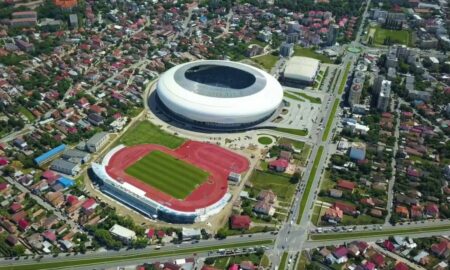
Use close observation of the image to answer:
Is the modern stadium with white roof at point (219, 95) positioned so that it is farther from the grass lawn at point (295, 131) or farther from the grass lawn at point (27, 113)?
the grass lawn at point (27, 113)

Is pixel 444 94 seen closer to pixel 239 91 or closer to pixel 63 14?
pixel 239 91

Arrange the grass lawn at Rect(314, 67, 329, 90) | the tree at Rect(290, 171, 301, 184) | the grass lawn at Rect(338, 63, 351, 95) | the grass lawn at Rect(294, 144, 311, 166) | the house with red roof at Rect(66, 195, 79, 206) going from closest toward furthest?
the house with red roof at Rect(66, 195, 79, 206) < the tree at Rect(290, 171, 301, 184) < the grass lawn at Rect(294, 144, 311, 166) < the grass lawn at Rect(338, 63, 351, 95) < the grass lawn at Rect(314, 67, 329, 90)

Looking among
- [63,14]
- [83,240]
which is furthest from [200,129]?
[63,14]

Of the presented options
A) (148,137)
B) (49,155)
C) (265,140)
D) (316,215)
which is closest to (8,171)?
(49,155)

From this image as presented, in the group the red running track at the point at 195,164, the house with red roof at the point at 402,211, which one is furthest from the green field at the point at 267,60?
the house with red roof at the point at 402,211

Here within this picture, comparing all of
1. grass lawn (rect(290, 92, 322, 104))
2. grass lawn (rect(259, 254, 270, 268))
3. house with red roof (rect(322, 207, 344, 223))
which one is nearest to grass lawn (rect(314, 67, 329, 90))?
grass lawn (rect(290, 92, 322, 104))

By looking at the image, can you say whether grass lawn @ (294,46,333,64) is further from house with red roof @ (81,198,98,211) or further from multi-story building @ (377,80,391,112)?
house with red roof @ (81,198,98,211)

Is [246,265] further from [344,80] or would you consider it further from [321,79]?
[344,80]
